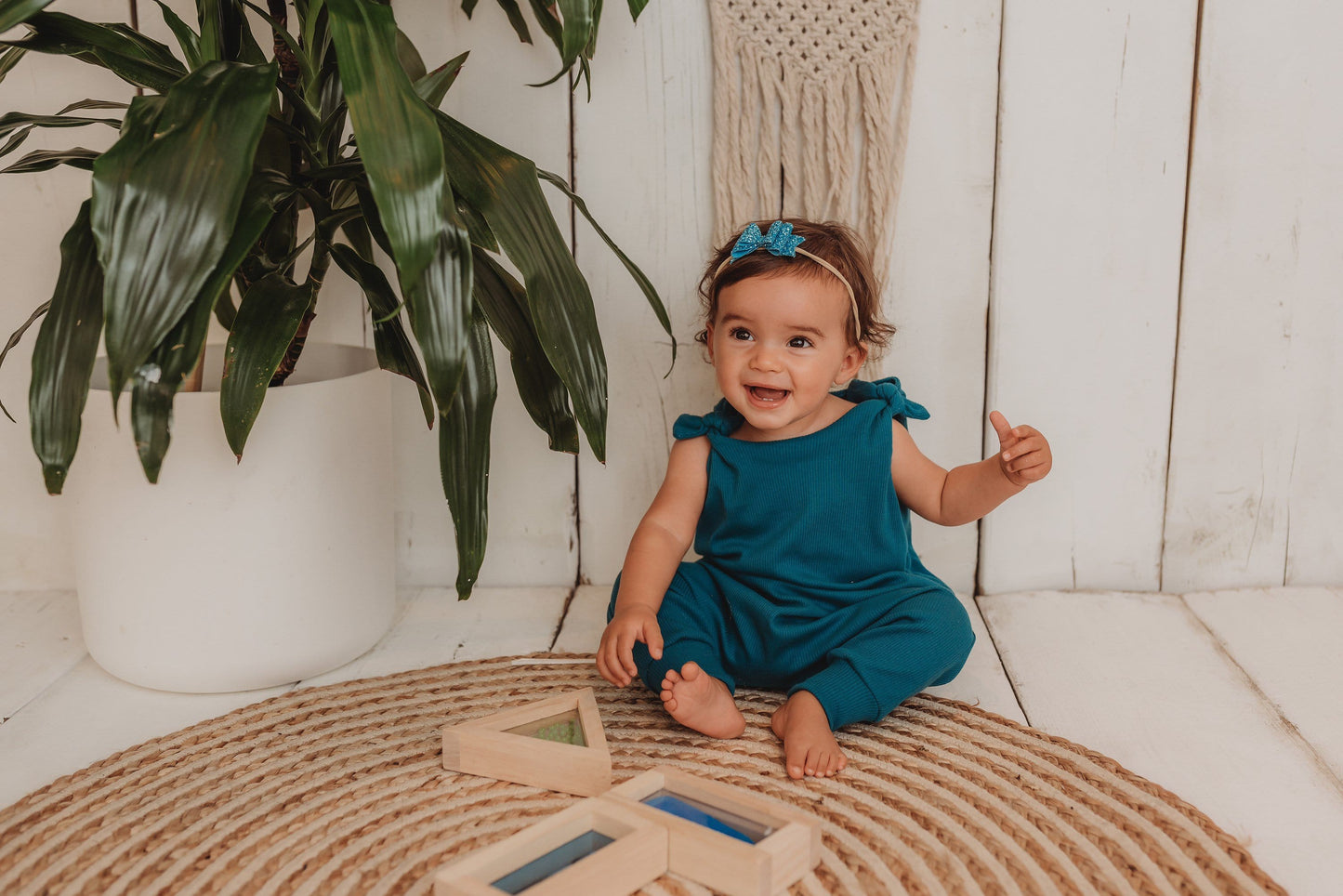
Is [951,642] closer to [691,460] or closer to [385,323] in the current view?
[691,460]

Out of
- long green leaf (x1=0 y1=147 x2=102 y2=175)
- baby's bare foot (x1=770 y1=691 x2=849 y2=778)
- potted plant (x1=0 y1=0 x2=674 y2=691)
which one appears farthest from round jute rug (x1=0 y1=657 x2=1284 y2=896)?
long green leaf (x1=0 y1=147 x2=102 y2=175)

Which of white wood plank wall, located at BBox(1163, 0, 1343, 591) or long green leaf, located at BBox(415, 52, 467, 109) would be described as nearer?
long green leaf, located at BBox(415, 52, 467, 109)

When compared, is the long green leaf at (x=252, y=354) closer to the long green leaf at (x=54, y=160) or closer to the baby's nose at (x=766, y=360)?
the long green leaf at (x=54, y=160)

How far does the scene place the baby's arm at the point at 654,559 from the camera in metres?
0.95

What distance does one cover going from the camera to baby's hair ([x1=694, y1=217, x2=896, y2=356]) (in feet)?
3.37

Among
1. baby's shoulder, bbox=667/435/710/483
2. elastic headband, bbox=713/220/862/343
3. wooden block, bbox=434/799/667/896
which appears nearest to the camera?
wooden block, bbox=434/799/667/896

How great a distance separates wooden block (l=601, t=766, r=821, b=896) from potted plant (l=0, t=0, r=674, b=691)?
0.29m

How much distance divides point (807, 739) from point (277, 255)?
0.63 meters

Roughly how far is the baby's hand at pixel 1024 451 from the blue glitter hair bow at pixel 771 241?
24 centimetres

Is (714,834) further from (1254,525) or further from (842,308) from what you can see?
(1254,525)

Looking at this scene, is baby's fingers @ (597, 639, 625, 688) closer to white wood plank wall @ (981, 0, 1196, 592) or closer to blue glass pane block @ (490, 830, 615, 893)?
blue glass pane block @ (490, 830, 615, 893)

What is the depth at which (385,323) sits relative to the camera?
999 millimetres

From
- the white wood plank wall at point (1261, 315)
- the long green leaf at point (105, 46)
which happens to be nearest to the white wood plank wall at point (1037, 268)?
the white wood plank wall at point (1261, 315)

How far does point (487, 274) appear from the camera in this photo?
0.98 meters
